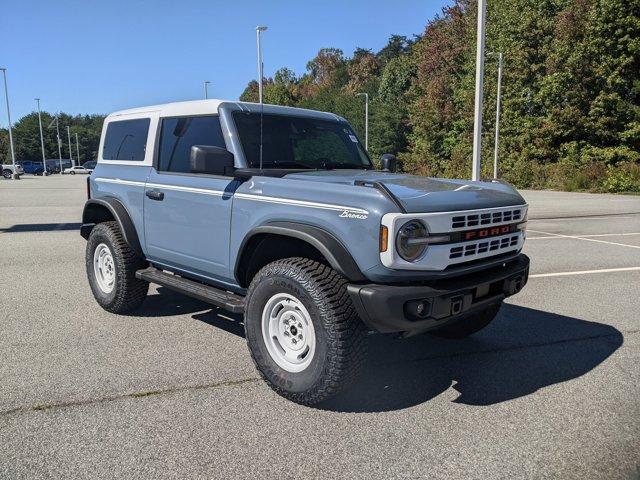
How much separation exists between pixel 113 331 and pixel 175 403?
1777mm

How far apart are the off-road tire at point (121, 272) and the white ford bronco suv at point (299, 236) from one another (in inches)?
0.5

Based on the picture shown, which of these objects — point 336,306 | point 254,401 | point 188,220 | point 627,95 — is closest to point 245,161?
point 188,220

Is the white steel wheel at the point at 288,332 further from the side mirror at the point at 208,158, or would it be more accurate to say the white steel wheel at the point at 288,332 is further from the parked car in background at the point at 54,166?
the parked car in background at the point at 54,166

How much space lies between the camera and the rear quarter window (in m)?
5.30

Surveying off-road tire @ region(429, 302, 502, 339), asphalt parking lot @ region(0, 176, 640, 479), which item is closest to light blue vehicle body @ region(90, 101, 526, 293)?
off-road tire @ region(429, 302, 502, 339)

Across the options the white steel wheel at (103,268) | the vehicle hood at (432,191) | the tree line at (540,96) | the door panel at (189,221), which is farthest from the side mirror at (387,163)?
the tree line at (540,96)

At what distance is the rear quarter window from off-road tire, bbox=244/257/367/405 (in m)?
2.37

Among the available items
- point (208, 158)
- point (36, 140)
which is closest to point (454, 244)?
point (208, 158)

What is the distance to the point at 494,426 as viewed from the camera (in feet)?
11.0

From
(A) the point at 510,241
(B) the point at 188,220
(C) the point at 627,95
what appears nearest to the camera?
(A) the point at 510,241

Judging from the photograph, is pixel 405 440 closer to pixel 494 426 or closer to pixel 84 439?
pixel 494 426

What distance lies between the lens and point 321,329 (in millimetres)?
3414

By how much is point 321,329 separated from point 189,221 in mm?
1694

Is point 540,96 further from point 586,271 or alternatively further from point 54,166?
point 54,166
